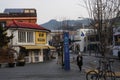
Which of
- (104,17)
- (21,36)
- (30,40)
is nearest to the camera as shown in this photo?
(104,17)

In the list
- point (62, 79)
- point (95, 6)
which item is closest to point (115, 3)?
point (95, 6)

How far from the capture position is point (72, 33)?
14350cm

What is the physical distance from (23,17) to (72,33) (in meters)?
53.5

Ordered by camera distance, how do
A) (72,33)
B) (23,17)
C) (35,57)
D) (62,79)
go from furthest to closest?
(72,33) < (23,17) < (35,57) < (62,79)

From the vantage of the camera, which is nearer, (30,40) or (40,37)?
(30,40)

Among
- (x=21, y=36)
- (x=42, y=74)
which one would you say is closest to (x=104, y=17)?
(x=42, y=74)

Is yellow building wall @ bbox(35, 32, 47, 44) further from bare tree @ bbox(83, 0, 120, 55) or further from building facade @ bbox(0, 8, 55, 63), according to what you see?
bare tree @ bbox(83, 0, 120, 55)

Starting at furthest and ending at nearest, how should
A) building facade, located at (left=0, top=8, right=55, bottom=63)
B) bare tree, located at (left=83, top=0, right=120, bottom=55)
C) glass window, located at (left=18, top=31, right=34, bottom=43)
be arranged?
1. glass window, located at (left=18, top=31, right=34, bottom=43)
2. building facade, located at (left=0, top=8, right=55, bottom=63)
3. bare tree, located at (left=83, top=0, right=120, bottom=55)

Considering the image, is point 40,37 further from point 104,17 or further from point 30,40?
point 104,17

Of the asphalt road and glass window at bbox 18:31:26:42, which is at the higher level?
glass window at bbox 18:31:26:42

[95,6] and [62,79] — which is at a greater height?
[95,6]

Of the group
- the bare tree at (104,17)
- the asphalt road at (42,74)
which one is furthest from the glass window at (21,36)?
the bare tree at (104,17)

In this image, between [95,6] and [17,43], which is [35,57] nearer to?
[17,43]

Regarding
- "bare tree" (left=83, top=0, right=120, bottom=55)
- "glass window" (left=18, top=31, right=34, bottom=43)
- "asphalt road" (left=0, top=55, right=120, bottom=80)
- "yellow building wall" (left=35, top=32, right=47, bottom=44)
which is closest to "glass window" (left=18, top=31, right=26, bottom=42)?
"glass window" (left=18, top=31, right=34, bottom=43)
